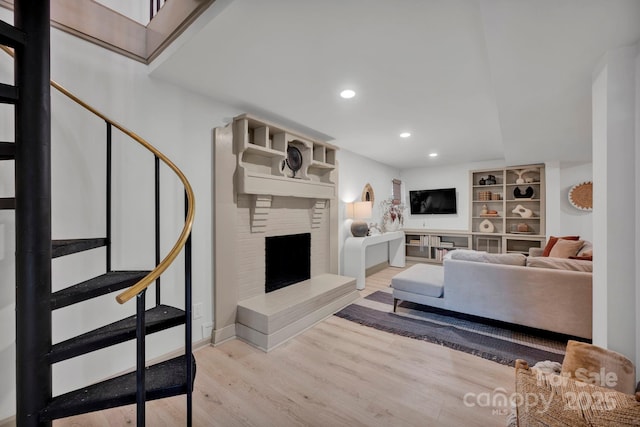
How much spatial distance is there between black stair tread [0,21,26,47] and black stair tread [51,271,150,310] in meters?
1.11

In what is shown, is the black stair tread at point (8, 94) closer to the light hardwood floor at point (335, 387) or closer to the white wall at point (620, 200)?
the light hardwood floor at point (335, 387)

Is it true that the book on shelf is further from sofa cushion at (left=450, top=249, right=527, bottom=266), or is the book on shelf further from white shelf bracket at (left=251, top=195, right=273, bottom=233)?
white shelf bracket at (left=251, top=195, right=273, bottom=233)

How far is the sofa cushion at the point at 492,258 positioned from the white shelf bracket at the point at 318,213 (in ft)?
5.73

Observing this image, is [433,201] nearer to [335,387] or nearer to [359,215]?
[359,215]

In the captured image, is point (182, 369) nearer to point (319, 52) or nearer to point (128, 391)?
point (128, 391)

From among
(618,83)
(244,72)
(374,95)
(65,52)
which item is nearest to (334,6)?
(244,72)

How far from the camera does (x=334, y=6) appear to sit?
137 centimetres

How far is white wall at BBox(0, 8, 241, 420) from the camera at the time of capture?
1645mm

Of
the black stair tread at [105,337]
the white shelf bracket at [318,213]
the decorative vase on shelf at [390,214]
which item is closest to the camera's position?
the black stair tread at [105,337]

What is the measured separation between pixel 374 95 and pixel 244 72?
1154 millimetres

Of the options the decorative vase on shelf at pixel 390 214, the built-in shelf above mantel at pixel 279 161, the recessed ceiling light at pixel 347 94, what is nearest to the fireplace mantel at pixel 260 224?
the built-in shelf above mantel at pixel 279 161

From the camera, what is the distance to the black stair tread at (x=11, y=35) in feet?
3.45

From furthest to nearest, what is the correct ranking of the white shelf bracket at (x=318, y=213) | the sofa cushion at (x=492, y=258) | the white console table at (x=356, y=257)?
1. the white console table at (x=356, y=257)
2. the white shelf bracket at (x=318, y=213)
3. the sofa cushion at (x=492, y=258)

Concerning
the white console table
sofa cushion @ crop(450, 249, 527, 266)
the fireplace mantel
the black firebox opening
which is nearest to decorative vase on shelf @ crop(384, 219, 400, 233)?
the white console table
